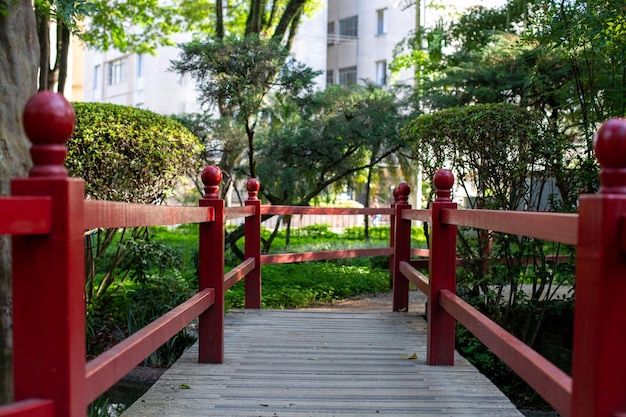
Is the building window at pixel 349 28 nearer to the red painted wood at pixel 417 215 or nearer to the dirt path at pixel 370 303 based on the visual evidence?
the dirt path at pixel 370 303

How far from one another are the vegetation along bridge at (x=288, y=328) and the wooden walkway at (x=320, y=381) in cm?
1

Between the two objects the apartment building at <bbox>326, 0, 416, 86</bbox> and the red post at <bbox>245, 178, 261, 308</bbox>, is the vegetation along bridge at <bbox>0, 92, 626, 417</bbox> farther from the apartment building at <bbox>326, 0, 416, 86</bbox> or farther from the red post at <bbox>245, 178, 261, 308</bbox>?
the apartment building at <bbox>326, 0, 416, 86</bbox>

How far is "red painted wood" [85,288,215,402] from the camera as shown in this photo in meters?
1.99

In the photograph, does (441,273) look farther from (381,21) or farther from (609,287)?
(381,21)

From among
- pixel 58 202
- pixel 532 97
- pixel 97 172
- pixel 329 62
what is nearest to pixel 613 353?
pixel 58 202

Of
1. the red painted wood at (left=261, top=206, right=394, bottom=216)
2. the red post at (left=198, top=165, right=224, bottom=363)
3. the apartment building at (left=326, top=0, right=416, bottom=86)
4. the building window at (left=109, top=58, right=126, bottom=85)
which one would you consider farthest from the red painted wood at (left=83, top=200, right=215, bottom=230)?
the building window at (left=109, top=58, right=126, bottom=85)

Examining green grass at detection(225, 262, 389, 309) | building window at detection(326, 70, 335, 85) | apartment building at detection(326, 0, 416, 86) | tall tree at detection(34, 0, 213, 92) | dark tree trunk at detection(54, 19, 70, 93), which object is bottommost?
green grass at detection(225, 262, 389, 309)

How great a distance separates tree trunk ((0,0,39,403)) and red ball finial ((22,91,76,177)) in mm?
1437

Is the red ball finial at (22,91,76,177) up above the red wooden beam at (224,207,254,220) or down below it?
above

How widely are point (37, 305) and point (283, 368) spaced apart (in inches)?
100.0

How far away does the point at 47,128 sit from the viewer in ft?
5.74

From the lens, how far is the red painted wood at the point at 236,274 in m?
4.55

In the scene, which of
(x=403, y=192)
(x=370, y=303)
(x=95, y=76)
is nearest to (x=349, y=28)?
(x=95, y=76)

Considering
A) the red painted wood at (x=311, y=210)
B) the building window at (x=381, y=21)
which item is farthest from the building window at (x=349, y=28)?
the red painted wood at (x=311, y=210)
